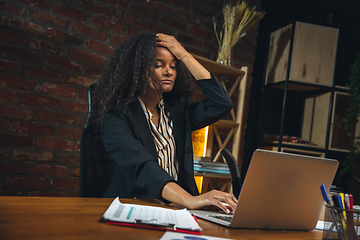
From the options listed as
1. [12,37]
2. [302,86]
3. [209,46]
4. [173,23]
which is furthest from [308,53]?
[12,37]

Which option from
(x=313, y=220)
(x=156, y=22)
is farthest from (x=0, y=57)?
(x=313, y=220)

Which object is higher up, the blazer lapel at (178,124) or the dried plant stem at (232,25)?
the dried plant stem at (232,25)

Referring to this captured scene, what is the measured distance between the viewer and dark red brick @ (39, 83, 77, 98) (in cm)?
202

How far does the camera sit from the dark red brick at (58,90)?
2.02 metres

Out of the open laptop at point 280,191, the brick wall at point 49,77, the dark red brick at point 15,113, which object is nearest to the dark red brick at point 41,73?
the brick wall at point 49,77

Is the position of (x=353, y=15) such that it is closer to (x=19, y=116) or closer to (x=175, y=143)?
(x=175, y=143)

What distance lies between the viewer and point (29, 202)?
0.80 meters

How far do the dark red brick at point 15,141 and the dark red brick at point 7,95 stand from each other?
0.72 ft

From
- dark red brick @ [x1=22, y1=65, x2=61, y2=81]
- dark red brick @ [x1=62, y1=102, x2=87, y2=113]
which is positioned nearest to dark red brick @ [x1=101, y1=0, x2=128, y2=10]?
dark red brick @ [x1=22, y1=65, x2=61, y2=81]

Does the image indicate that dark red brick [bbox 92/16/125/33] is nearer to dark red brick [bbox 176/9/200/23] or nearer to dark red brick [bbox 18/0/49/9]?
dark red brick [bbox 18/0/49/9]

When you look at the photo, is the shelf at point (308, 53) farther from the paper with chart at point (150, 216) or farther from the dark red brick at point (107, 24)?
the paper with chart at point (150, 216)

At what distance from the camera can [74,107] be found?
214 cm

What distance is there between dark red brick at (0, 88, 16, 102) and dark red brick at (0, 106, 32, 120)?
0.05 m

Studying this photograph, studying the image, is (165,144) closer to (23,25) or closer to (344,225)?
(344,225)
